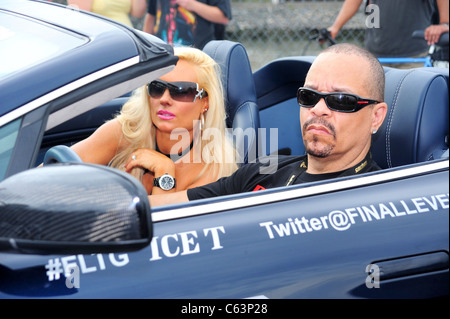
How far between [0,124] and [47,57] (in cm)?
23

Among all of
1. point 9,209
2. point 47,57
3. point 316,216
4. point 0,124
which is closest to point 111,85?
point 47,57

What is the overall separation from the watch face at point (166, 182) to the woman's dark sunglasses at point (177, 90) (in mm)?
316

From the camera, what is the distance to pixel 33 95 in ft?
5.11

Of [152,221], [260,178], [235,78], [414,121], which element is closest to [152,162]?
[260,178]

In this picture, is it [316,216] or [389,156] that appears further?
[389,156]

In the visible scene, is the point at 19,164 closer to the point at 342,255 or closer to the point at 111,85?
the point at 111,85

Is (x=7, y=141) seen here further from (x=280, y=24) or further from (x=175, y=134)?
(x=280, y=24)

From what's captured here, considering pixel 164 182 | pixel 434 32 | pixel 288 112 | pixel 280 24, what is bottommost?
pixel 280 24

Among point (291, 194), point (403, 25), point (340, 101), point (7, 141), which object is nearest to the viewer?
point (7, 141)

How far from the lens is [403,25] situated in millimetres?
4859

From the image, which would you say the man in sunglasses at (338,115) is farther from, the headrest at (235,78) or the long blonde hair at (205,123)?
the headrest at (235,78)

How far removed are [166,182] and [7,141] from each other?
107cm

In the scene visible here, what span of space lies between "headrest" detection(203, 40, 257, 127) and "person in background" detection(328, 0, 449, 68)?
2125mm

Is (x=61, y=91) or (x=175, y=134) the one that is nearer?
(x=61, y=91)
